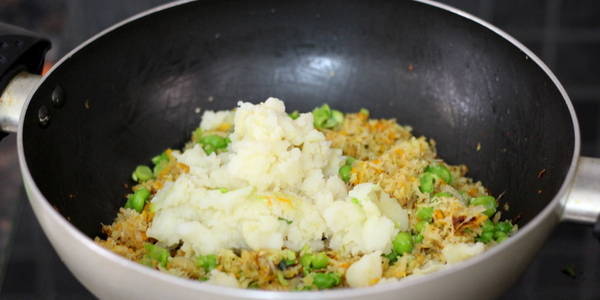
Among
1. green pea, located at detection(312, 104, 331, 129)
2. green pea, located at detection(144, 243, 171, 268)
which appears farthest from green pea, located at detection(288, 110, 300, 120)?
green pea, located at detection(144, 243, 171, 268)

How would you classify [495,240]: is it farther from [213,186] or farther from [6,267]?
[6,267]

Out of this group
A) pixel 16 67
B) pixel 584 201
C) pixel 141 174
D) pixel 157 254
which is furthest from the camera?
pixel 141 174

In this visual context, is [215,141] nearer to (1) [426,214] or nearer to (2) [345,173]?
(2) [345,173]

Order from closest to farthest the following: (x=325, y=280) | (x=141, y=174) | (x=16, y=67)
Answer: (x=325, y=280) < (x=16, y=67) < (x=141, y=174)

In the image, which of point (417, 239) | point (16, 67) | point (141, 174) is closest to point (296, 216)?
point (417, 239)

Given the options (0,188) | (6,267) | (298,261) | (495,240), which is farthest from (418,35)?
(0,188)

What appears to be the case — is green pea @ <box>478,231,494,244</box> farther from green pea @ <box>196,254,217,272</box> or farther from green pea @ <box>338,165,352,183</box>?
green pea @ <box>196,254,217,272</box>

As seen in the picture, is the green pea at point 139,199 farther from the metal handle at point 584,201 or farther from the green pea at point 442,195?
the metal handle at point 584,201
